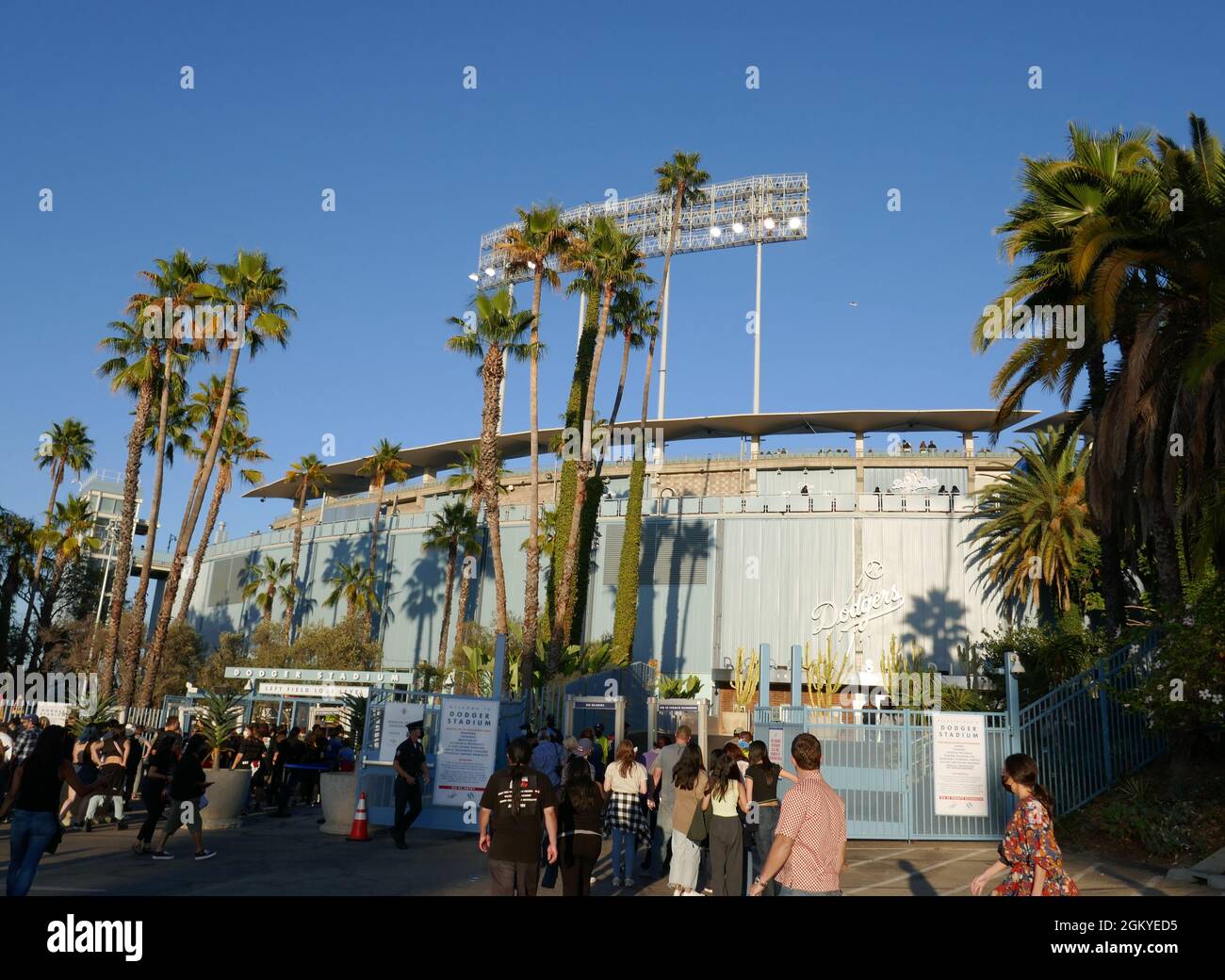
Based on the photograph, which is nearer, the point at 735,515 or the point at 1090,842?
the point at 1090,842

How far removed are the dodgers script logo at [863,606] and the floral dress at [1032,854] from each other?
38623mm

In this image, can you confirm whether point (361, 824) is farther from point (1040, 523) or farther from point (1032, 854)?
point (1040, 523)

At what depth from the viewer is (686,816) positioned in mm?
9570

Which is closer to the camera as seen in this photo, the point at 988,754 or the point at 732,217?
the point at 988,754

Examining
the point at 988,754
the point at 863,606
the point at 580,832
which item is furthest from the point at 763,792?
the point at 863,606

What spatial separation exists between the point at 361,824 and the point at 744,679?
28.1 metres

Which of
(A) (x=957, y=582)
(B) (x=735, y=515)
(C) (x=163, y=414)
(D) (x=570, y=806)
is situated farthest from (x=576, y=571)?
(D) (x=570, y=806)

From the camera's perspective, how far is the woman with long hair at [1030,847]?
5891mm

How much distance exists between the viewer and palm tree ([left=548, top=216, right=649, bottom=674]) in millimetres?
28984

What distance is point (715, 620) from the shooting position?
45.2m

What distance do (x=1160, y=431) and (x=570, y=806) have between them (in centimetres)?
1327

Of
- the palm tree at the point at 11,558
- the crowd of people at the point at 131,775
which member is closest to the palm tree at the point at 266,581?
the palm tree at the point at 11,558

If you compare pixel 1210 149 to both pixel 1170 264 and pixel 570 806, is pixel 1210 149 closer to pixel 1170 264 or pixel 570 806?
pixel 1170 264

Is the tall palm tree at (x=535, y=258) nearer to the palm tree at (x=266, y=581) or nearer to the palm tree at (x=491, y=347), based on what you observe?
the palm tree at (x=491, y=347)
